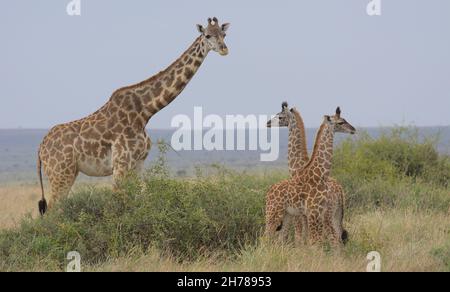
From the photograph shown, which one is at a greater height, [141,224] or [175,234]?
[141,224]

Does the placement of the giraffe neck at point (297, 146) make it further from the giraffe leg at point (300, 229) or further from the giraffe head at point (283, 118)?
the giraffe leg at point (300, 229)

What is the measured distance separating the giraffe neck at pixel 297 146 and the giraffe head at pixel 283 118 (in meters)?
0.07

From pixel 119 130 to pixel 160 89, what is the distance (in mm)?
831

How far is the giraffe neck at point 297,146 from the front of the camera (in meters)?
11.0

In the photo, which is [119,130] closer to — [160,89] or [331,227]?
[160,89]

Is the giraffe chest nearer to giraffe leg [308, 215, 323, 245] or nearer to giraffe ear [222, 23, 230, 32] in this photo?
giraffe ear [222, 23, 230, 32]

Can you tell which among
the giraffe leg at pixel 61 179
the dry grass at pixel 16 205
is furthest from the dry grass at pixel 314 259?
the dry grass at pixel 16 205

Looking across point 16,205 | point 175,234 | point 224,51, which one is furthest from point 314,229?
point 16,205

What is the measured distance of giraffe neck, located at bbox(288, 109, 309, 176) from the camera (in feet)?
36.2

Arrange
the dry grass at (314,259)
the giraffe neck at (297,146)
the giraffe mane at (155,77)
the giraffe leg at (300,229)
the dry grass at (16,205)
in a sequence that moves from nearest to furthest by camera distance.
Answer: the dry grass at (314,259), the giraffe leg at (300,229), the giraffe neck at (297,146), the giraffe mane at (155,77), the dry grass at (16,205)

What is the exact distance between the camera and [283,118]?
11266 mm

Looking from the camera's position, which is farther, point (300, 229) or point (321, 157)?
point (300, 229)
